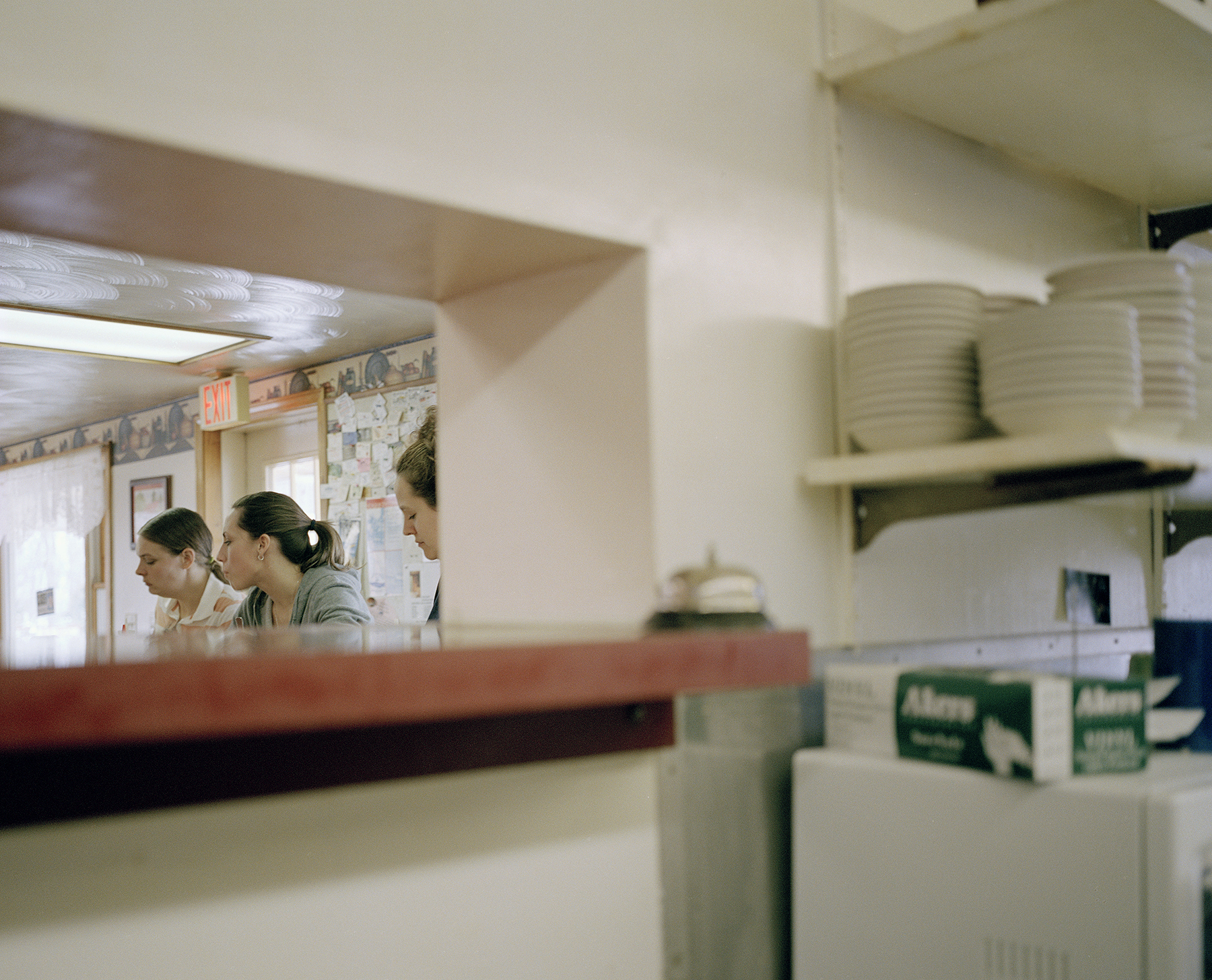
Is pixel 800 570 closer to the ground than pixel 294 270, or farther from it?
closer to the ground

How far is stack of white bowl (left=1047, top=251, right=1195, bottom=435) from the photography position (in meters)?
1.24

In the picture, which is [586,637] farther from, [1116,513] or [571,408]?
[1116,513]

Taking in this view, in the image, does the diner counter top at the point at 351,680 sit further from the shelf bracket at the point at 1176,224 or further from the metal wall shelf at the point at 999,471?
the shelf bracket at the point at 1176,224

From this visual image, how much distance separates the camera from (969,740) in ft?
3.86

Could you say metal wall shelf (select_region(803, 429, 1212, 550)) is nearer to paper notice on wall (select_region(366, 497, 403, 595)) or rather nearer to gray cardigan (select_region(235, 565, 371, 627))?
gray cardigan (select_region(235, 565, 371, 627))

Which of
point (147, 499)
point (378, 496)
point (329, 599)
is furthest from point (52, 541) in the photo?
point (329, 599)

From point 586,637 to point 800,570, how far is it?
57 centimetres

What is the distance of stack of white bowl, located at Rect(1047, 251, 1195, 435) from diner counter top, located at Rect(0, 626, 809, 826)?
559 mm

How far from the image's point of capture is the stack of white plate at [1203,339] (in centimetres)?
136

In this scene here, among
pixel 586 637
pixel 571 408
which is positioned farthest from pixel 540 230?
pixel 586 637

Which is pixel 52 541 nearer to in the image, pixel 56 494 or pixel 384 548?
pixel 56 494

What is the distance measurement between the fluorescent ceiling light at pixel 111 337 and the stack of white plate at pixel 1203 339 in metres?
3.54

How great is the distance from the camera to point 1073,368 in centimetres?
115

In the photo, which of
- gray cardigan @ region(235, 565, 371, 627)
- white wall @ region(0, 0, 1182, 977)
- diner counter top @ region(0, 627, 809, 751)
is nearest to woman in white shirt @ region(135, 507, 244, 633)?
gray cardigan @ region(235, 565, 371, 627)
